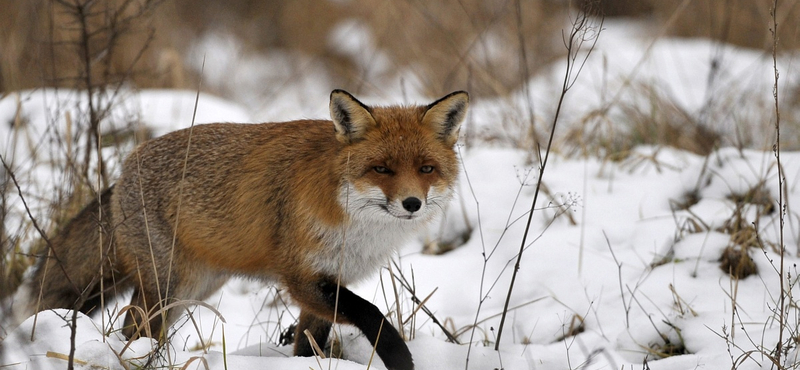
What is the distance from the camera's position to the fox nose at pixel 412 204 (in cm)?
290

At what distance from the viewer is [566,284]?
4.27 metres

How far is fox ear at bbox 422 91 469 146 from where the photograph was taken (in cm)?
322

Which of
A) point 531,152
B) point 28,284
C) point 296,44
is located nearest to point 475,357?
point 28,284

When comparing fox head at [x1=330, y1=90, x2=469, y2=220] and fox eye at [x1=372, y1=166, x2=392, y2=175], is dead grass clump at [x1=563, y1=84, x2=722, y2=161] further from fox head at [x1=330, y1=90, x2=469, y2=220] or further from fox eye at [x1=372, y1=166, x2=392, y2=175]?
fox eye at [x1=372, y1=166, x2=392, y2=175]

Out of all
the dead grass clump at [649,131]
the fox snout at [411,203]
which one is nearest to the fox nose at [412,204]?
the fox snout at [411,203]

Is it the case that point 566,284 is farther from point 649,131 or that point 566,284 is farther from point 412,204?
point 649,131

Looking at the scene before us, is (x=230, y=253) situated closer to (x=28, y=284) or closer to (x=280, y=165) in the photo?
(x=280, y=165)

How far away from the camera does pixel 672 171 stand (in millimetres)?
5566

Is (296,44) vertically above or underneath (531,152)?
above

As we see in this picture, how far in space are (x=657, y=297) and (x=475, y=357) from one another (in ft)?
4.42

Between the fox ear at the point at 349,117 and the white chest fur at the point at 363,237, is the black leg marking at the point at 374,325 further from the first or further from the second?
the fox ear at the point at 349,117

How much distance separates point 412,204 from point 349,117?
573mm

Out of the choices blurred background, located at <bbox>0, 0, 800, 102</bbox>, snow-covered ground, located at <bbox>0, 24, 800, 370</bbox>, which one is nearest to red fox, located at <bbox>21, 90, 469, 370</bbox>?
snow-covered ground, located at <bbox>0, 24, 800, 370</bbox>

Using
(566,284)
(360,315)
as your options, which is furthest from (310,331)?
(566,284)
